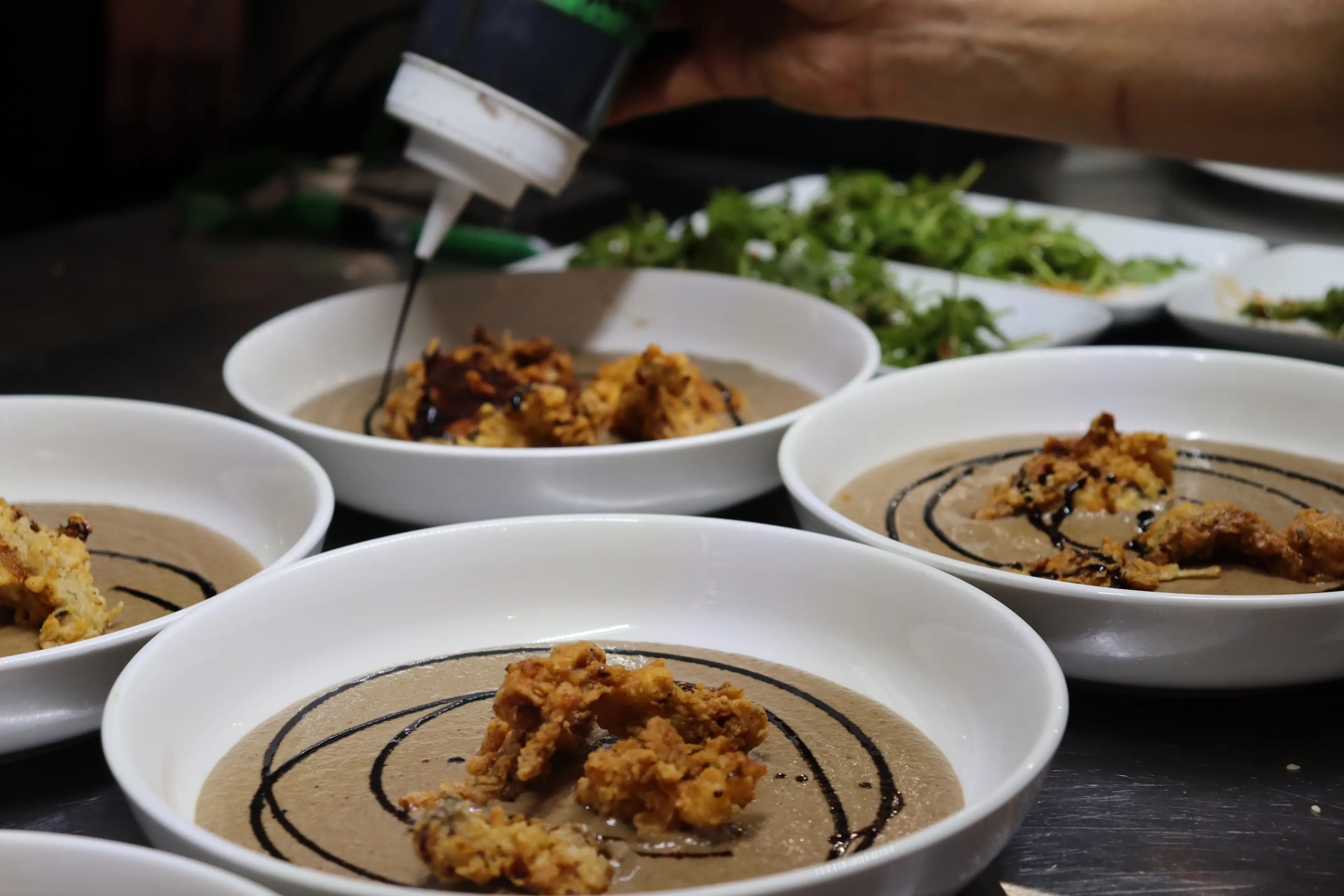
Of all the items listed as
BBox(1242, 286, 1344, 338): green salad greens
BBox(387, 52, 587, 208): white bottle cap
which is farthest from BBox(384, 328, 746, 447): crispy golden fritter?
BBox(1242, 286, 1344, 338): green salad greens

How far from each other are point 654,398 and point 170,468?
0.65 meters

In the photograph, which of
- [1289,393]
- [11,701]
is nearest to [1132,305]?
[1289,393]

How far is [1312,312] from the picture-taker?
227 cm

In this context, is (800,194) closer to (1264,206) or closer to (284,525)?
(1264,206)

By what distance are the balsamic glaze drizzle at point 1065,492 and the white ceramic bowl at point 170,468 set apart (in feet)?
2.32

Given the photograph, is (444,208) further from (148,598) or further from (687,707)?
(687,707)

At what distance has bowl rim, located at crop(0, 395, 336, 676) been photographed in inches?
42.0

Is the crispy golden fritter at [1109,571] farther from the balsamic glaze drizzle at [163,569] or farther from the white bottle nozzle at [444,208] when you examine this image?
the white bottle nozzle at [444,208]

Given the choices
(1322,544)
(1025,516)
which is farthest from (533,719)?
(1322,544)

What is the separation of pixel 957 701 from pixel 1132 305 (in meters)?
1.39

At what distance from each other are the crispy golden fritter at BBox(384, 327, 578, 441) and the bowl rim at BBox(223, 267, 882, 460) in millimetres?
63

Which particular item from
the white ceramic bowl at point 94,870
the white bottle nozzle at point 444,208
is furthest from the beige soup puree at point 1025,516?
the white ceramic bowl at point 94,870

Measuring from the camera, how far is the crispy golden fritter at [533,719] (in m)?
1.03

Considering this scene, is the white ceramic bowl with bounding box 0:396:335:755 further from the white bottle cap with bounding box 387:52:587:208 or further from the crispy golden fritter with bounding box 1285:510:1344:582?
the crispy golden fritter with bounding box 1285:510:1344:582
